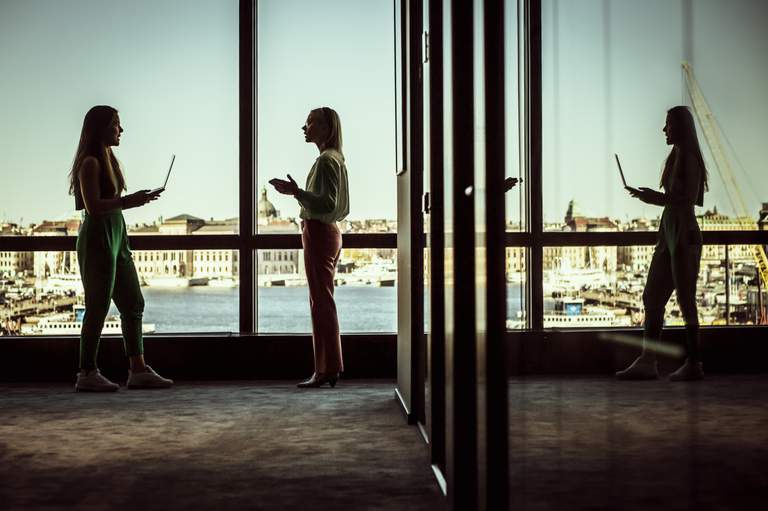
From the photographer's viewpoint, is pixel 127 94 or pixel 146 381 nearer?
pixel 146 381

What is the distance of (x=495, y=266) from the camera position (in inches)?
70.4

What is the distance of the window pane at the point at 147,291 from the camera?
4.80m

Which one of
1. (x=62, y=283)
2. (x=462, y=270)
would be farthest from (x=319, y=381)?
(x=462, y=270)

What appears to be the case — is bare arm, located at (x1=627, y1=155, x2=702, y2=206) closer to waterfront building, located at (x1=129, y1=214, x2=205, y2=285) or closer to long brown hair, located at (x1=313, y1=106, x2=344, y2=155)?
long brown hair, located at (x1=313, y1=106, x2=344, y2=155)

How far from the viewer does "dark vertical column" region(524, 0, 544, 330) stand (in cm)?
188

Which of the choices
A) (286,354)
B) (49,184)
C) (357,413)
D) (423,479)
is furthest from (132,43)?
(423,479)

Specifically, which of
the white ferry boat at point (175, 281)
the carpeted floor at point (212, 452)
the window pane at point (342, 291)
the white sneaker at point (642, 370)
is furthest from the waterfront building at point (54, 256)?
the white sneaker at point (642, 370)

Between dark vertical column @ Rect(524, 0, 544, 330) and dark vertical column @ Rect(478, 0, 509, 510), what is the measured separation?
0.26 feet

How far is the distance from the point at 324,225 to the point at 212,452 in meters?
1.57

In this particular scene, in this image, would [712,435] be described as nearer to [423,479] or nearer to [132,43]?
[423,479]

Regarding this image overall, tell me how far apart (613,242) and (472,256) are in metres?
0.36

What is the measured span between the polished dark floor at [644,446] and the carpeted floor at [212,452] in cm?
40

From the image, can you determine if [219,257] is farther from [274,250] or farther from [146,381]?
[146,381]

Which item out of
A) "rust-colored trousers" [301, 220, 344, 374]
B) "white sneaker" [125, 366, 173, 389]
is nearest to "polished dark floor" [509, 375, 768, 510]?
"rust-colored trousers" [301, 220, 344, 374]
